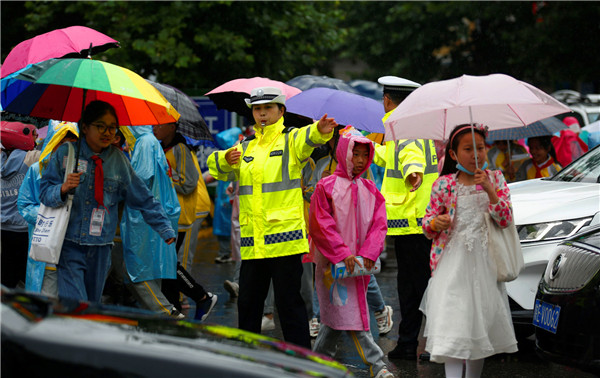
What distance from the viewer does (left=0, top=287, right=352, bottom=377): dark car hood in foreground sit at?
2.96 metres

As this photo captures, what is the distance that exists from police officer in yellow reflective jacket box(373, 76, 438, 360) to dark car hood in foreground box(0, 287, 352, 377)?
372 centimetres

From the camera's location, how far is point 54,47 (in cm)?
778

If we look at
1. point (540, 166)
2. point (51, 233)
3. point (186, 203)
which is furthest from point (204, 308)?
point (540, 166)

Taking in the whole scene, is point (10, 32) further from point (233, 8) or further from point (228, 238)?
point (228, 238)

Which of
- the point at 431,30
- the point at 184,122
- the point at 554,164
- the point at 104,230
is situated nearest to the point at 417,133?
the point at 104,230

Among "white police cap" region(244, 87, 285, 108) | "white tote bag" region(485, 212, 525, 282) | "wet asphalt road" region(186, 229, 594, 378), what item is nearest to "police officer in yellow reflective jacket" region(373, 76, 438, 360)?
"wet asphalt road" region(186, 229, 594, 378)

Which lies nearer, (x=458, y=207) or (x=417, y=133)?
(x=458, y=207)

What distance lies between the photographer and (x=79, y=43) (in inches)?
313

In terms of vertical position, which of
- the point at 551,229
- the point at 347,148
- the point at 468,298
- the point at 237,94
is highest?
the point at 237,94

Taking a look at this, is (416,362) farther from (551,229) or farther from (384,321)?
(551,229)

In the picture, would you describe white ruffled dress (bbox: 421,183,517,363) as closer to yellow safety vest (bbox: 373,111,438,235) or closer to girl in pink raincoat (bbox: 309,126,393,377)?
girl in pink raincoat (bbox: 309,126,393,377)

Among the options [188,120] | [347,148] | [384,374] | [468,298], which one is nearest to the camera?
[468,298]

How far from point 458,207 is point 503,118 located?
81 cm

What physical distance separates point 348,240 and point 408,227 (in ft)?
3.26
